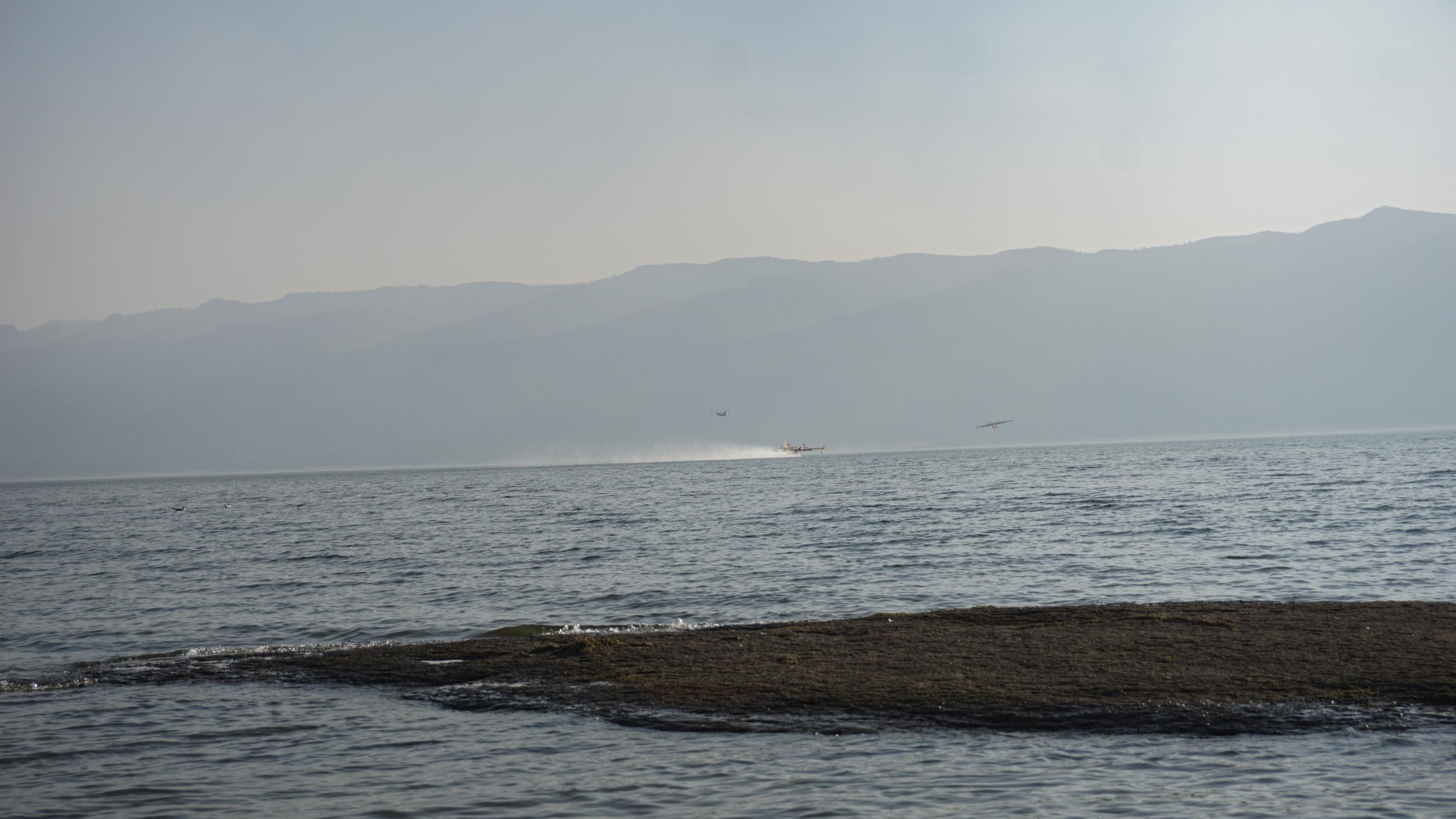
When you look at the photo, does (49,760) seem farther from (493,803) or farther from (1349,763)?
(1349,763)

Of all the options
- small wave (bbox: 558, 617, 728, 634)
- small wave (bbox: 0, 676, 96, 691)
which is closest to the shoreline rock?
small wave (bbox: 558, 617, 728, 634)

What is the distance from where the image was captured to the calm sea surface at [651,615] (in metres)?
11.5

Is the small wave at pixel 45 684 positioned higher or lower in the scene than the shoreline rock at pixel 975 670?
lower

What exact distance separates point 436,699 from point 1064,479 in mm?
77933

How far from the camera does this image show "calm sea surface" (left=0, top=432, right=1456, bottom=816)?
11.5 m

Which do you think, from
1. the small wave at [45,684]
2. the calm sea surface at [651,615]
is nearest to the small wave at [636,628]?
the calm sea surface at [651,615]

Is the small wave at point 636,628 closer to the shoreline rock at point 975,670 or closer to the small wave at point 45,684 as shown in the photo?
the shoreline rock at point 975,670

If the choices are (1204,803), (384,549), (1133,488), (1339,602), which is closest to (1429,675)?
(1204,803)

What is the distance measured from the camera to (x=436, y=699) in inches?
653

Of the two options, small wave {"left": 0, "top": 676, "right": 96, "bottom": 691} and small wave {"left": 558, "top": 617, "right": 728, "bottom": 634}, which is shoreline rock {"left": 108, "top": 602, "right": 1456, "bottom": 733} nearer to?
small wave {"left": 558, "top": 617, "right": 728, "bottom": 634}

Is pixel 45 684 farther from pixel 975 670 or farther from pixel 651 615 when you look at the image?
pixel 975 670

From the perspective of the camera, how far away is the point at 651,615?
1017 inches

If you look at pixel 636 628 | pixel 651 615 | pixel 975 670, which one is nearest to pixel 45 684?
pixel 636 628

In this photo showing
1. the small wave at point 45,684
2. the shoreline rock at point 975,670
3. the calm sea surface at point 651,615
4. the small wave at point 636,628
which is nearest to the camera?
the calm sea surface at point 651,615
